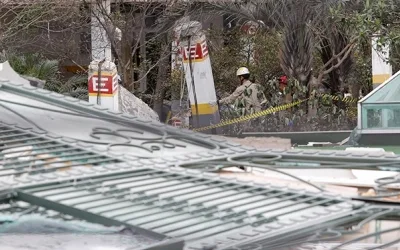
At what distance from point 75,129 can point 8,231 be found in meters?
0.74

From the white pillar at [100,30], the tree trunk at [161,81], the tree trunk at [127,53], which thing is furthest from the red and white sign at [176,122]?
the tree trunk at [161,81]

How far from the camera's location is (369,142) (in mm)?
9008

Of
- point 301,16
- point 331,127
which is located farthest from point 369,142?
point 301,16

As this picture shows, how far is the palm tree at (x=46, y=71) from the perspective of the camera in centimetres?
1533

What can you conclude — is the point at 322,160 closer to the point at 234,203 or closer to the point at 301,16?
the point at 234,203

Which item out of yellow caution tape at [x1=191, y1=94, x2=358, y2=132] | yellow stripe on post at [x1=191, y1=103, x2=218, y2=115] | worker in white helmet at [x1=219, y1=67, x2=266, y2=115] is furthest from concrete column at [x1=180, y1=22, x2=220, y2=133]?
yellow caution tape at [x1=191, y1=94, x2=358, y2=132]

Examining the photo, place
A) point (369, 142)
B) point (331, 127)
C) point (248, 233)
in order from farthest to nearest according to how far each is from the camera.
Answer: point (331, 127) → point (369, 142) → point (248, 233)

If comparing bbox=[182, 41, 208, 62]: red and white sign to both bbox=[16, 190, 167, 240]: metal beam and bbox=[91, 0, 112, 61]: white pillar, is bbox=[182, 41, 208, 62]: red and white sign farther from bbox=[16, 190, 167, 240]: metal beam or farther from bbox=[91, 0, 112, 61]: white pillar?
bbox=[16, 190, 167, 240]: metal beam

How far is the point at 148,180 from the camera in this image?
2373mm

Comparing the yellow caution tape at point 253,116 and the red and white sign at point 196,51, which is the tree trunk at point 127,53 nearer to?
the red and white sign at point 196,51

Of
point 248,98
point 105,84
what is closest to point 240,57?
point 248,98

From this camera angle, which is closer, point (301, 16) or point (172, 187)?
point (172, 187)

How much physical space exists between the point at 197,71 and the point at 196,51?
1.16 ft

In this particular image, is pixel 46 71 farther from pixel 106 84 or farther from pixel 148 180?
pixel 148 180
